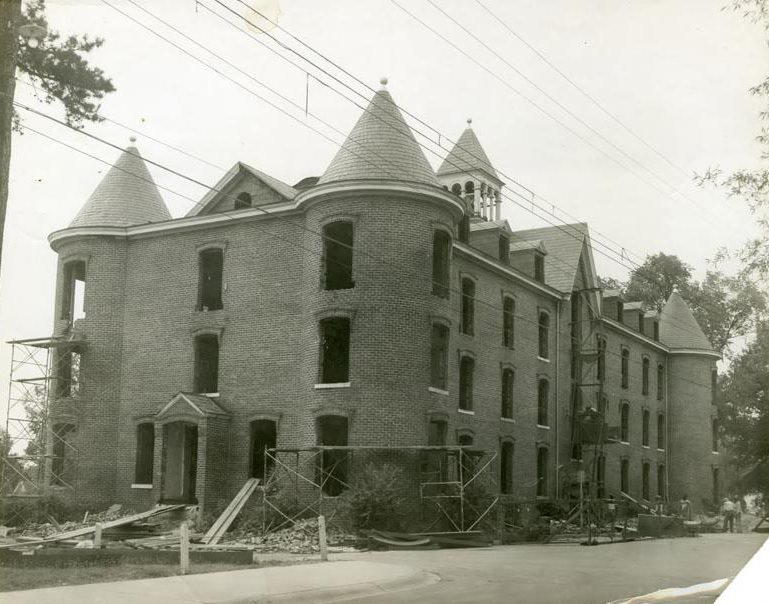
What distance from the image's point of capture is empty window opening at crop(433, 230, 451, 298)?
27516 mm

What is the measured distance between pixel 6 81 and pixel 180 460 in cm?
1962

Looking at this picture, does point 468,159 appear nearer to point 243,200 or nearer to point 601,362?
point 601,362

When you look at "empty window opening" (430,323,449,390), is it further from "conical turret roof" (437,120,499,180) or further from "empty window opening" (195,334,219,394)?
"conical turret roof" (437,120,499,180)

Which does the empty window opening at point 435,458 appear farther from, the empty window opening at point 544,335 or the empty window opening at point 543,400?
the empty window opening at point 544,335

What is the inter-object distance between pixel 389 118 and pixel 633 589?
16.4m

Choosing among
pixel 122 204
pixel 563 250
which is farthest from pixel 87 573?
pixel 563 250

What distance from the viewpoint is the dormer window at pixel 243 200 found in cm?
2823

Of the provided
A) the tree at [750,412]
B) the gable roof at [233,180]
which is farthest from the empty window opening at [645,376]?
the gable roof at [233,180]

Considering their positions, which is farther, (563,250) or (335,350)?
(563,250)

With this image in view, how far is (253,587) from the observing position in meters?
12.4

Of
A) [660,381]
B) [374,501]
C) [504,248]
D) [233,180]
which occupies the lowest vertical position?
[374,501]

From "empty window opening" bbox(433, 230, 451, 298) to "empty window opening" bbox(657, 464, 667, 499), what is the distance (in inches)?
867

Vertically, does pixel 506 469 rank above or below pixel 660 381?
below

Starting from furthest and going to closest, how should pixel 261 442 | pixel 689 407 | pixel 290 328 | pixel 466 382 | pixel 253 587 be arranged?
pixel 689 407, pixel 466 382, pixel 261 442, pixel 290 328, pixel 253 587
